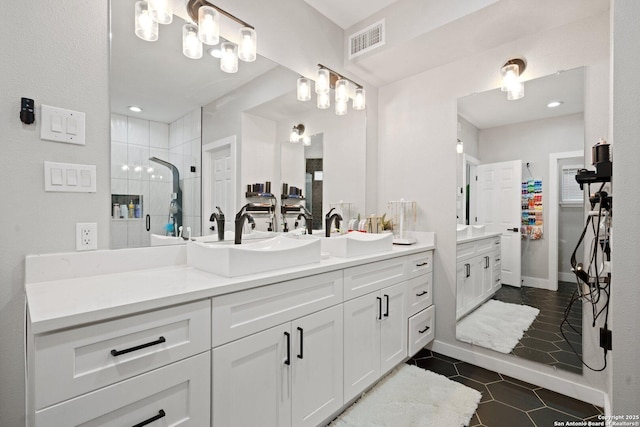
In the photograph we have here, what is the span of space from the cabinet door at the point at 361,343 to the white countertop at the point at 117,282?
1.04ft

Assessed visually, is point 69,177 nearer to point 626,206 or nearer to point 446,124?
point 626,206

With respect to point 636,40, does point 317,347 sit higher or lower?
lower

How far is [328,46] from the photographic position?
248 cm

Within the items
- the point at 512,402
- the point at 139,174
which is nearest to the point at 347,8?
the point at 139,174

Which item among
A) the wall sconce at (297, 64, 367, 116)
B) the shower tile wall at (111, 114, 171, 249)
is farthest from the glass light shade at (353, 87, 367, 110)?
the shower tile wall at (111, 114, 171, 249)

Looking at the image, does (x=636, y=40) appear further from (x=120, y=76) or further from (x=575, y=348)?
(x=120, y=76)

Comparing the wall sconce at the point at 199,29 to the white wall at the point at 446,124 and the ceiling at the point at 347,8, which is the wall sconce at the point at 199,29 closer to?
the ceiling at the point at 347,8

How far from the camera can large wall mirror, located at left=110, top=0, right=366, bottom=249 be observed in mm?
1457

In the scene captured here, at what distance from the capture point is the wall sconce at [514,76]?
2.16 meters

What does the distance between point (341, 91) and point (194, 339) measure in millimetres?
2181

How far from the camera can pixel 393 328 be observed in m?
2.09

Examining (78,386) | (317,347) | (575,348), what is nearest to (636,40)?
(575,348)

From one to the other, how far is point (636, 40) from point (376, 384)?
2251mm

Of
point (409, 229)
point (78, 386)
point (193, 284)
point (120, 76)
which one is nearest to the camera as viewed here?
point (78, 386)
